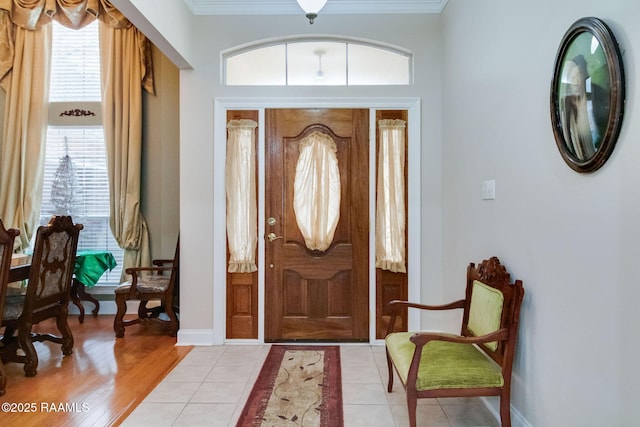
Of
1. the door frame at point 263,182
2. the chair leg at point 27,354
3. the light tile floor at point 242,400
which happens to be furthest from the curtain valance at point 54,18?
the light tile floor at point 242,400

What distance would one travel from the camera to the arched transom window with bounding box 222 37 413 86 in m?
3.35

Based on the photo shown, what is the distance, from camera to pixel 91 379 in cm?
261

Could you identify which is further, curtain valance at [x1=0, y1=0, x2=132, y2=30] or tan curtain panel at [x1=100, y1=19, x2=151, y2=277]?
tan curtain panel at [x1=100, y1=19, x2=151, y2=277]

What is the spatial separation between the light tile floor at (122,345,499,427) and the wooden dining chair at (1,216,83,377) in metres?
1.09

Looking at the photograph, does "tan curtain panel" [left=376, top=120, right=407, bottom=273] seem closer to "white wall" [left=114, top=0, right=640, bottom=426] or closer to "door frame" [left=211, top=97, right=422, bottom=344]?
"door frame" [left=211, top=97, right=422, bottom=344]

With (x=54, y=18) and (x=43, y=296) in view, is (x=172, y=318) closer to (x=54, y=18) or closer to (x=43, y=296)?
(x=43, y=296)

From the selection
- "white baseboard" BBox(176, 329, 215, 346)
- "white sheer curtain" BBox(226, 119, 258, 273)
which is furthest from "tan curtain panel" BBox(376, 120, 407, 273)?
"white baseboard" BBox(176, 329, 215, 346)

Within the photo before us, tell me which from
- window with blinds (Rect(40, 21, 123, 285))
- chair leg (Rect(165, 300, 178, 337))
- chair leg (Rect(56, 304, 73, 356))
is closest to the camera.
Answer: chair leg (Rect(56, 304, 73, 356))

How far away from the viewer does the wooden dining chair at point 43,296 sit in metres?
2.64

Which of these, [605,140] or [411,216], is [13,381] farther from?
[605,140]

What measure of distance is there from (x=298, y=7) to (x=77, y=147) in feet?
10.1

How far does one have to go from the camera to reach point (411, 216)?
3.29 meters

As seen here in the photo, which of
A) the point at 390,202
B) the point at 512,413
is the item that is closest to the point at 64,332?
the point at 390,202

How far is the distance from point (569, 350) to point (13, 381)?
350 centimetres
